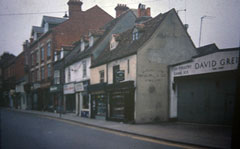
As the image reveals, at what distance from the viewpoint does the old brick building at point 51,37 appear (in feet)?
115

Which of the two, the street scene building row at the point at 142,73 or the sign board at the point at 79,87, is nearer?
the street scene building row at the point at 142,73

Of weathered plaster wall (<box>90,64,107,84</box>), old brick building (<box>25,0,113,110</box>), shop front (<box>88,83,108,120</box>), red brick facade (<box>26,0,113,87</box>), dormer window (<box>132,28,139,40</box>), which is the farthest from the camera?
old brick building (<box>25,0,113,110</box>)

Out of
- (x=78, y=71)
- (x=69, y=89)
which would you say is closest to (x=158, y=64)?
(x=78, y=71)

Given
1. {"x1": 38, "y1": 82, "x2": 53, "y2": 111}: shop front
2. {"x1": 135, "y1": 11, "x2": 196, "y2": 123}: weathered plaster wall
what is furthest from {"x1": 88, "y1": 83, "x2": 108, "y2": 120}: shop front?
{"x1": 38, "y1": 82, "x2": 53, "y2": 111}: shop front

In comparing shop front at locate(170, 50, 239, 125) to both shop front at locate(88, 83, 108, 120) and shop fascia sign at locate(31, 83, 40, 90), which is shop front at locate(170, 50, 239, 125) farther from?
shop fascia sign at locate(31, 83, 40, 90)

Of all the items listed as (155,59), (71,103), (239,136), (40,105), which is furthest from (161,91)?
(40,105)

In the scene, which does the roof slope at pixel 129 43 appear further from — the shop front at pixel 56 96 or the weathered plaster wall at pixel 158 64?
the shop front at pixel 56 96

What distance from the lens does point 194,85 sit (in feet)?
56.0

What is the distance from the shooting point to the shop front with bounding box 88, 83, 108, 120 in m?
22.8

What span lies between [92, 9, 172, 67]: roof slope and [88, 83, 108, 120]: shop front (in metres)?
2.36

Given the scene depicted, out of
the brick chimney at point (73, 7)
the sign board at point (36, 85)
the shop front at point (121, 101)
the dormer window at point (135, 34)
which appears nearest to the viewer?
the shop front at point (121, 101)

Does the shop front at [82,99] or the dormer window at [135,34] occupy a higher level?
the dormer window at [135,34]

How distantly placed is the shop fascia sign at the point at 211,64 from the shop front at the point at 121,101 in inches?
156

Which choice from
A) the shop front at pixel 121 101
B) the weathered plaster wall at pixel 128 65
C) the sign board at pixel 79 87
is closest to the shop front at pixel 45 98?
the sign board at pixel 79 87
